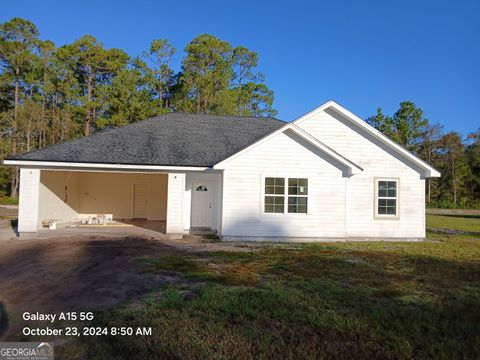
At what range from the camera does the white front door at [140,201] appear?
63.6 ft

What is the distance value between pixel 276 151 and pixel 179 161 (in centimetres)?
383

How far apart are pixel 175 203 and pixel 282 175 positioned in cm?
431

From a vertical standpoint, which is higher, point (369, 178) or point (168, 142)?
point (168, 142)

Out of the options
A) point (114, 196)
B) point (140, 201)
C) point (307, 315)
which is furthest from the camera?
point (140, 201)

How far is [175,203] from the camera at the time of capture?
13.2 metres

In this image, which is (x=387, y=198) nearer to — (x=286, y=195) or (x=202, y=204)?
(x=286, y=195)

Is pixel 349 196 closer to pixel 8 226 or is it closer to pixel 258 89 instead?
pixel 8 226

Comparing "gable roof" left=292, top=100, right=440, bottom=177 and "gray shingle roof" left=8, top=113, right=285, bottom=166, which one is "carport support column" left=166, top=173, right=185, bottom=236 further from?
"gable roof" left=292, top=100, right=440, bottom=177

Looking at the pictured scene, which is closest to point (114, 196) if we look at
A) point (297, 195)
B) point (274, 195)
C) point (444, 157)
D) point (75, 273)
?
point (274, 195)

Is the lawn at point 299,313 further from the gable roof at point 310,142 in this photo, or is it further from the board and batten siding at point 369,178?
the board and batten siding at point 369,178

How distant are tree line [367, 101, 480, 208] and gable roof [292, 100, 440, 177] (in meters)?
37.8

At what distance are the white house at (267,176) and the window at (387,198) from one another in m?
0.04

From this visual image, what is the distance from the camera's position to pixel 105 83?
3991cm

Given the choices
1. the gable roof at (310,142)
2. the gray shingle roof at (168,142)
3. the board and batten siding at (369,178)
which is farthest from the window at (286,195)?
the board and batten siding at (369,178)
